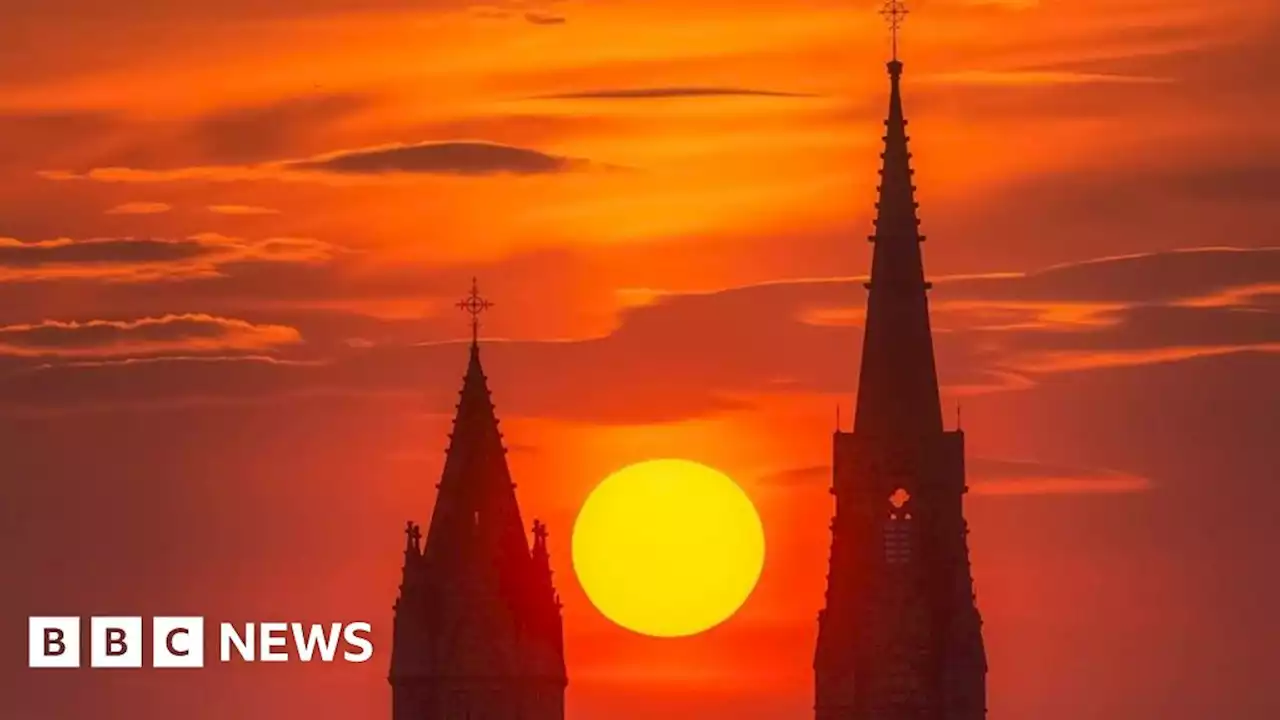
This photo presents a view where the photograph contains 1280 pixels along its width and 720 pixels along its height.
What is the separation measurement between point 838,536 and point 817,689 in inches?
173

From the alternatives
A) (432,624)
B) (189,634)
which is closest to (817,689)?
(432,624)

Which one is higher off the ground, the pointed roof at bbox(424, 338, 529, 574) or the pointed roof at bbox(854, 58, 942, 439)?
the pointed roof at bbox(854, 58, 942, 439)

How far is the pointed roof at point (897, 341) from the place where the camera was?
450ft

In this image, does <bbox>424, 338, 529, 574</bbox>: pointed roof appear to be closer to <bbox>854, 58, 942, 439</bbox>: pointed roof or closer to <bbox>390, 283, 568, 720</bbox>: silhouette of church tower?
<bbox>390, 283, 568, 720</bbox>: silhouette of church tower

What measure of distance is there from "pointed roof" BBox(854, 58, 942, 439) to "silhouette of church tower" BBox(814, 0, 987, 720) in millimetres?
28

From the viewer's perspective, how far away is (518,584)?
13650cm

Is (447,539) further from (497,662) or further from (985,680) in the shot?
(985,680)

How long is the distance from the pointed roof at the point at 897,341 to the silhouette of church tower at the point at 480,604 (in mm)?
10207

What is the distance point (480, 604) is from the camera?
13650 centimetres

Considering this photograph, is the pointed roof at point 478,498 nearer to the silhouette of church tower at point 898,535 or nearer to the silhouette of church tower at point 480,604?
the silhouette of church tower at point 480,604

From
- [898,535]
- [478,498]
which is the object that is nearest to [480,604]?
[478,498]

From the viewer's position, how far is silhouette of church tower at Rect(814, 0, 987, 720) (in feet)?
444

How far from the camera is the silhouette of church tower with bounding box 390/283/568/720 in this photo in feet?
446

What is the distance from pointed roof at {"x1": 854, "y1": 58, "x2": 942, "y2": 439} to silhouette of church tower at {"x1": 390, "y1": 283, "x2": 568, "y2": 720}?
10207mm
